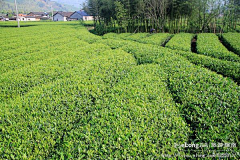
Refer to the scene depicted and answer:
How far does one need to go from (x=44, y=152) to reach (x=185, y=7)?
26.1m

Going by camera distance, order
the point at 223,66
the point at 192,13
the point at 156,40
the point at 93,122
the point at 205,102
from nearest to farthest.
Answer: the point at 93,122, the point at 205,102, the point at 223,66, the point at 156,40, the point at 192,13

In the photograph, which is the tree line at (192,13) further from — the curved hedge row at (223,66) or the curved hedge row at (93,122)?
the curved hedge row at (93,122)

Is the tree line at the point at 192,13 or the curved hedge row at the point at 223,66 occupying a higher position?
the tree line at the point at 192,13

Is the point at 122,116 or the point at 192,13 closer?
the point at 122,116

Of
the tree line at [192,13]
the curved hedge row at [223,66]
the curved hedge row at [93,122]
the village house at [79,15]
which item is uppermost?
the village house at [79,15]

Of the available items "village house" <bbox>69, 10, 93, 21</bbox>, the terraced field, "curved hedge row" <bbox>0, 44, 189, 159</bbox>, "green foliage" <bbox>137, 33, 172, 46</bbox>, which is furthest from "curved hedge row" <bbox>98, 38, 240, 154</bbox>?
"village house" <bbox>69, 10, 93, 21</bbox>

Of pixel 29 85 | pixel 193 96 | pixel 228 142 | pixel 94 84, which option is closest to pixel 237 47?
pixel 193 96

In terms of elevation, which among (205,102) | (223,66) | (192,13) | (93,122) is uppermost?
(192,13)

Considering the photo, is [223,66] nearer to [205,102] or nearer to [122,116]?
[205,102]

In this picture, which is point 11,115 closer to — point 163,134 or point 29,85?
point 29,85

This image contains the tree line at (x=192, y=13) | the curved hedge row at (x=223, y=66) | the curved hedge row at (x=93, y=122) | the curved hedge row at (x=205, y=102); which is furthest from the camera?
the tree line at (x=192, y=13)

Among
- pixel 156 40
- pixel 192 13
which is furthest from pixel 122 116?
pixel 192 13

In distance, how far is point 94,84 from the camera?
19.2ft

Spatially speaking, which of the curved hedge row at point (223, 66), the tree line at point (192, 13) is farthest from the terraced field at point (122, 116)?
the tree line at point (192, 13)
